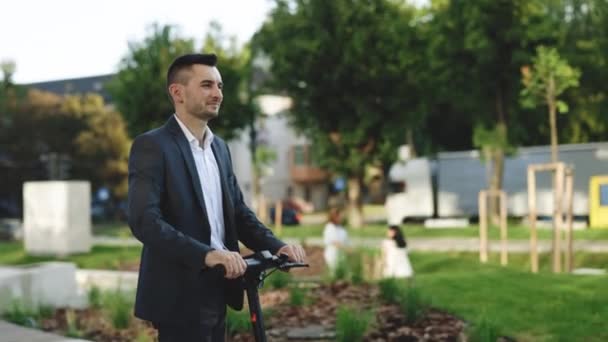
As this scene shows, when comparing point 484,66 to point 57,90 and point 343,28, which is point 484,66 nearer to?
point 343,28

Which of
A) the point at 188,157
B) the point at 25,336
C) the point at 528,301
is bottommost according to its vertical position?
the point at 528,301

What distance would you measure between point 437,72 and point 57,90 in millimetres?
75348

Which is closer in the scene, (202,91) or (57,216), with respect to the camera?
(202,91)

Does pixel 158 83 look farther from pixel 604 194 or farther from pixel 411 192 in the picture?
pixel 604 194

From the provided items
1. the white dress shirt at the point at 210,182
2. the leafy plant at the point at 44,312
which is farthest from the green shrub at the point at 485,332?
the leafy plant at the point at 44,312

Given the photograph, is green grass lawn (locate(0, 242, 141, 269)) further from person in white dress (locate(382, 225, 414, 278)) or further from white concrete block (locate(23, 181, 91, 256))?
person in white dress (locate(382, 225, 414, 278))

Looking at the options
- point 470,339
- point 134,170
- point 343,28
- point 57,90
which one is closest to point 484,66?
point 343,28

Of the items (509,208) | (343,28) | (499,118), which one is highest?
(343,28)

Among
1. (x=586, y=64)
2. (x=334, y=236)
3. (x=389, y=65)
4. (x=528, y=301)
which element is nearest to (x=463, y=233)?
(x=389, y=65)

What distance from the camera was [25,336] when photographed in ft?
22.5

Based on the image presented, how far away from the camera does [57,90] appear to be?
3969 inches

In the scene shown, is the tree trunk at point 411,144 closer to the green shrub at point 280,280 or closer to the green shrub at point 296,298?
the green shrub at point 280,280

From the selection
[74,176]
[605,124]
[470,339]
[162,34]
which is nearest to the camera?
[470,339]

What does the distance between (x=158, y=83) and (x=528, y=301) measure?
29.3m
